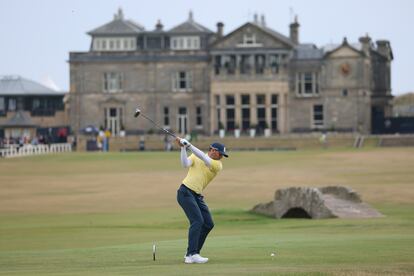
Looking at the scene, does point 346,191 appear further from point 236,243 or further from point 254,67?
point 254,67

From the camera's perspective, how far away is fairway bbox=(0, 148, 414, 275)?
22141mm

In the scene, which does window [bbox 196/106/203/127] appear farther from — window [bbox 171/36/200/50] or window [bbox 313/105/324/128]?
window [bbox 313/105/324/128]

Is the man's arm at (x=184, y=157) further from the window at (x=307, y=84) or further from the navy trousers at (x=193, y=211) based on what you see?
the window at (x=307, y=84)

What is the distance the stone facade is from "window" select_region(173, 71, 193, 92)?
0.28 feet

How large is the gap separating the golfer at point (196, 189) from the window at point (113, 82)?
10014cm

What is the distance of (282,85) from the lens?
397 ft

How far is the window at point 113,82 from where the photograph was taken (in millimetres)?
123125

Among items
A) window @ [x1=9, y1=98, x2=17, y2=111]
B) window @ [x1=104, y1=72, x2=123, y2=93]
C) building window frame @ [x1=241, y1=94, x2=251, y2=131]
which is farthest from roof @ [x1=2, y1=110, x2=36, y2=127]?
building window frame @ [x1=241, y1=94, x2=251, y2=131]

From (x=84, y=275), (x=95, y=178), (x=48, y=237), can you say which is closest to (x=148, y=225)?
(x=48, y=237)

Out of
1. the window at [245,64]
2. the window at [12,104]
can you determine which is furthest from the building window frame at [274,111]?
the window at [12,104]

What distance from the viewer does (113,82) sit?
123 metres

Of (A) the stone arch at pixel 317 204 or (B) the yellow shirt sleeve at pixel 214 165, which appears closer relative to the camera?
(B) the yellow shirt sleeve at pixel 214 165

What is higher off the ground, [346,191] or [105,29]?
[105,29]

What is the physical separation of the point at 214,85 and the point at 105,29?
37.3 ft
